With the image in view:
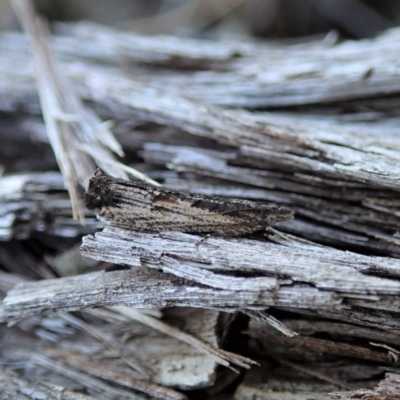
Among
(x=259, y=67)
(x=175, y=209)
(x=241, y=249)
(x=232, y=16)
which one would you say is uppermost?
(x=232, y=16)

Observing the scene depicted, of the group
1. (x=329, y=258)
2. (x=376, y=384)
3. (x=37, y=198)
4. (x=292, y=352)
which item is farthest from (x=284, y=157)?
(x=37, y=198)

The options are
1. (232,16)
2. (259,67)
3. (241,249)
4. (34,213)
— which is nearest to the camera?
(241,249)

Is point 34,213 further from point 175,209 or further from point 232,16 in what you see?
point 232,16

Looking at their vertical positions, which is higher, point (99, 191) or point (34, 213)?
point (99, 191)

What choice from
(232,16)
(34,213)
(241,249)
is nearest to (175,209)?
(241,249)

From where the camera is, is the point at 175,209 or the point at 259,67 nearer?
the point at 175,209

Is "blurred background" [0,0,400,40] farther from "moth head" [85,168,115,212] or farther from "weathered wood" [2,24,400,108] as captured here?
"moth head" [85,168,115,212]
